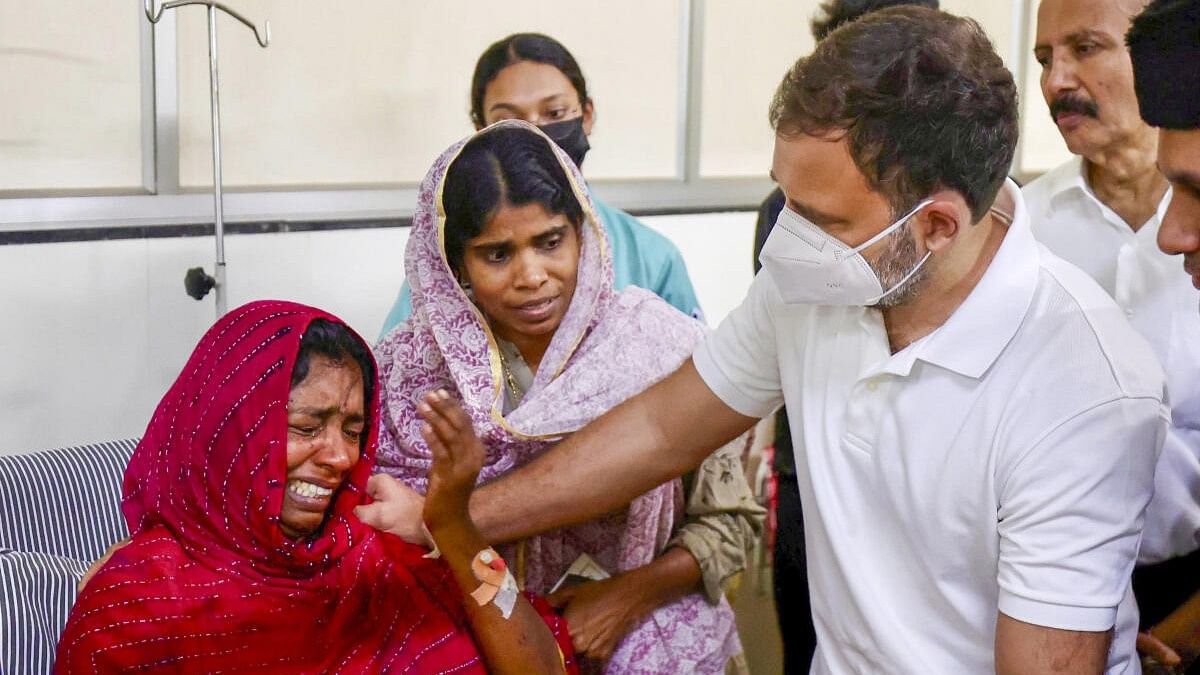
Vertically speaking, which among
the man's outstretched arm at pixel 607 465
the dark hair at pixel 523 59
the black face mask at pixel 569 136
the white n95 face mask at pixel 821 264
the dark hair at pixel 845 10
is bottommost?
the man's outstretched arm at pixel 607 465

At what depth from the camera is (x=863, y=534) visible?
157 centimetres

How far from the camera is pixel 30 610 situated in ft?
6.64

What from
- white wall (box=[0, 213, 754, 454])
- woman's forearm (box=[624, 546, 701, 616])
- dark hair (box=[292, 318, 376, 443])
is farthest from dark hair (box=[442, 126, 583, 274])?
white wall (box=[0, 213, 754, 454])

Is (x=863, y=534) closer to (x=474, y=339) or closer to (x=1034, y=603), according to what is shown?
(x=1034, y=603)

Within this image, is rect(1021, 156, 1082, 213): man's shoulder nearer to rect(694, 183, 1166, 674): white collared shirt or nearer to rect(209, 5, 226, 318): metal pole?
rect(694, 183, 1166, 674): white collared shirt

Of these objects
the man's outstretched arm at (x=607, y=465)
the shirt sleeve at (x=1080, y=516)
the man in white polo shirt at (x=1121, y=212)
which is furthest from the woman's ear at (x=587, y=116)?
the shirt sleeve at (x=1080, y=516)

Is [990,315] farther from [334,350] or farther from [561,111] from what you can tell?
[561,111]

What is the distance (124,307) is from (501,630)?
1.60 meters

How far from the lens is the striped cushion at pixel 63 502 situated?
235 cm

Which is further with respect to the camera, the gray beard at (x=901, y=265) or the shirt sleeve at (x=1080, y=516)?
the gray beard at (x=901, y=265)

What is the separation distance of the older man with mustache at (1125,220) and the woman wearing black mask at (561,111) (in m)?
0.79

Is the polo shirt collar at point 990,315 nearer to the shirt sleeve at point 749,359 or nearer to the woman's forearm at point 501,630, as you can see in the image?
the shirt sleeve at point 749,359

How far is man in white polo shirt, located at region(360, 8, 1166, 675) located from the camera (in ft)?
4.52

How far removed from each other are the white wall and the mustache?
5.71ft
